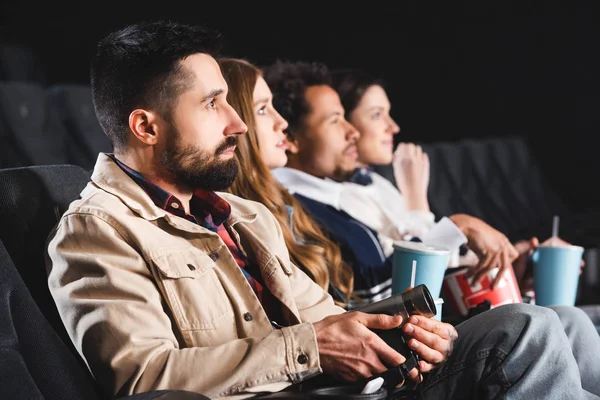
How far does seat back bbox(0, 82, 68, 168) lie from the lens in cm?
302

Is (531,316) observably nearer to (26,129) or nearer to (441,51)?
(26,129)

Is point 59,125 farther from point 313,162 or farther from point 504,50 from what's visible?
point 504,50

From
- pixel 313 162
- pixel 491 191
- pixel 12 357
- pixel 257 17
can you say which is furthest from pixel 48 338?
pixel 257 17

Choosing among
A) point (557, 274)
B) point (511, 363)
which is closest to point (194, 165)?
point (511, 363)

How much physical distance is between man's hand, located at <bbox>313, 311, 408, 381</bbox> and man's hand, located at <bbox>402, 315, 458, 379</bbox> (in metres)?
0.05

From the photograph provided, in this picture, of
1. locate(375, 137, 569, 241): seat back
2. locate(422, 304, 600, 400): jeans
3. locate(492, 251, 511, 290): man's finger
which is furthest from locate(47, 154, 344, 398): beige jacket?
locate(375, 137, 569, 241): seat back

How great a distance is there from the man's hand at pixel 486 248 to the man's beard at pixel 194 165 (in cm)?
82

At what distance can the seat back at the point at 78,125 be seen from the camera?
3248 millimetres

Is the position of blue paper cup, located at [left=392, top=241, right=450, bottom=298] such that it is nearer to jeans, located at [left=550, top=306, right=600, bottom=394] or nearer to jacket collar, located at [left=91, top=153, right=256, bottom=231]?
jeans, located at [left=550, top=306, right=600, bottom=394]

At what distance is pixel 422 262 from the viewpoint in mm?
1803

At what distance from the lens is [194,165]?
1.46 meters

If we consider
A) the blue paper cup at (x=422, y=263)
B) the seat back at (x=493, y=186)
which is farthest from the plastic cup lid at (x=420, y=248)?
the seat back at (x=493, y=186)

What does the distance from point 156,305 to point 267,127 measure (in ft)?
2.68

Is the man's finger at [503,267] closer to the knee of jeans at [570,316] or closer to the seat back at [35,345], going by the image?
the knee of jeans at [570,316]
